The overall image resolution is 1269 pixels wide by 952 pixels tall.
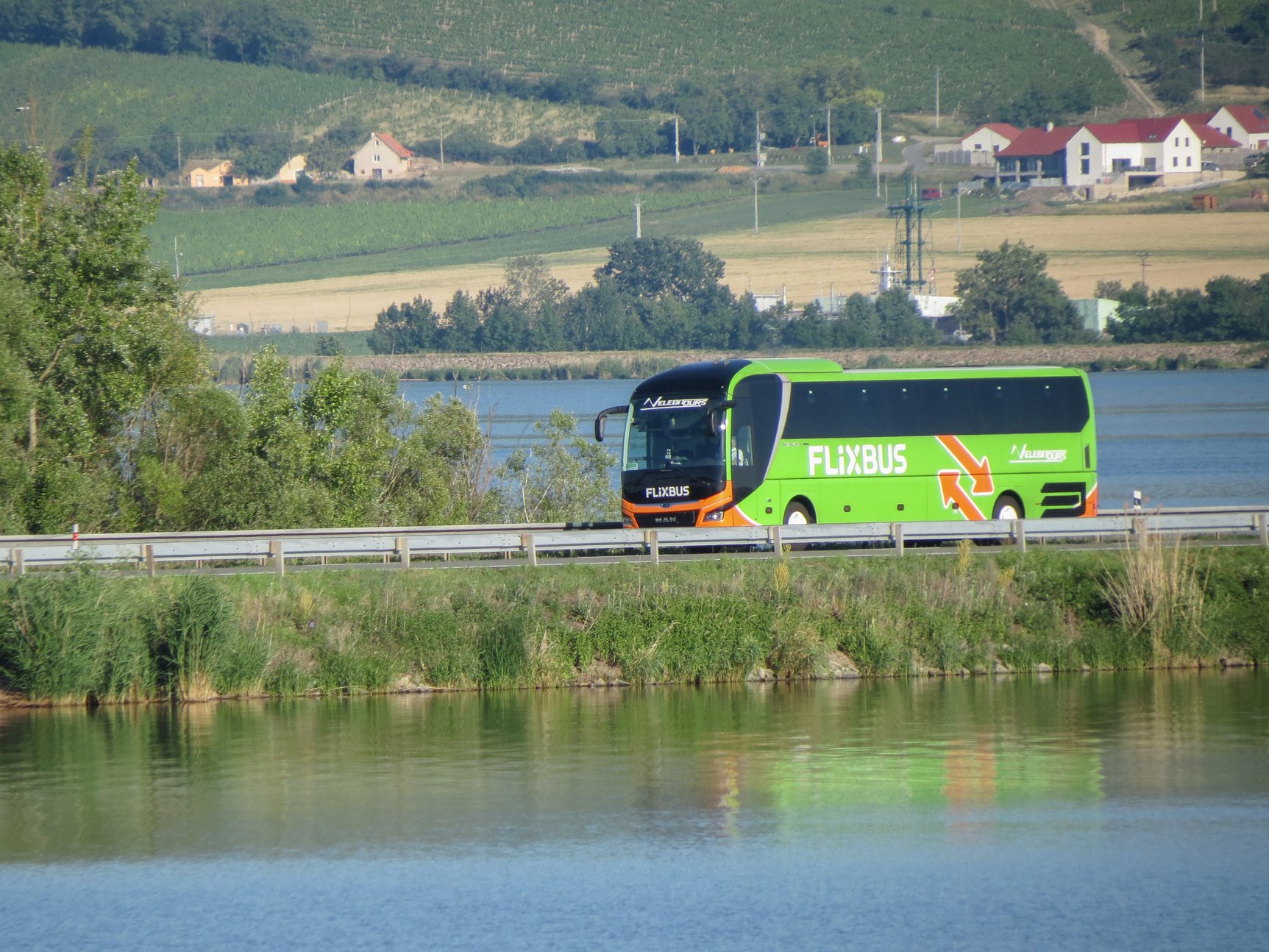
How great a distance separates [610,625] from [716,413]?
6.67 metres

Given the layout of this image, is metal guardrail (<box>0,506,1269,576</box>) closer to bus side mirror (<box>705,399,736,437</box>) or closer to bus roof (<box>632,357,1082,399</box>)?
bus side mirror (<box>705,399,736,437</box>)

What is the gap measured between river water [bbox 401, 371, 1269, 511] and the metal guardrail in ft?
36.5

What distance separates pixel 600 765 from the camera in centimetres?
2053

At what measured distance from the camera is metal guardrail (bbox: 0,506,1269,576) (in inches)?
1059

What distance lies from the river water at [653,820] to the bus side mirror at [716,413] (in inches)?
281

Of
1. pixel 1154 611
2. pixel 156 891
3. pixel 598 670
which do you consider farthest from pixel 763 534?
pixel 156 891

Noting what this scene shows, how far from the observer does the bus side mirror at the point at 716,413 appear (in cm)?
3094

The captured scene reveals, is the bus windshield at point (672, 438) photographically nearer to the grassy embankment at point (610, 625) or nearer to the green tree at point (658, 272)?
the grassy embankment at point (610, 625)

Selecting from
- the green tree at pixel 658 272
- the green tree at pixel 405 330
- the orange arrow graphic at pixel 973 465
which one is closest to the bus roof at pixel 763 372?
the orange arrow graphic at pixel 973 465

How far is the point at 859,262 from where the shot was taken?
180 m

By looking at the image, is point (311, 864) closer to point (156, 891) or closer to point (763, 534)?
point (156, 891)

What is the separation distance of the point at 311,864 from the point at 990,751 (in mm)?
8624

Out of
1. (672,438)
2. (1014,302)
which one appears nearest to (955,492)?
(672,438)

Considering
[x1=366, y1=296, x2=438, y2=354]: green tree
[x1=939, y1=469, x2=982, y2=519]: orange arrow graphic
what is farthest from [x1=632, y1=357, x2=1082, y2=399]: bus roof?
[x1=366, y1=296, x2=438, y2=354]: green tree
